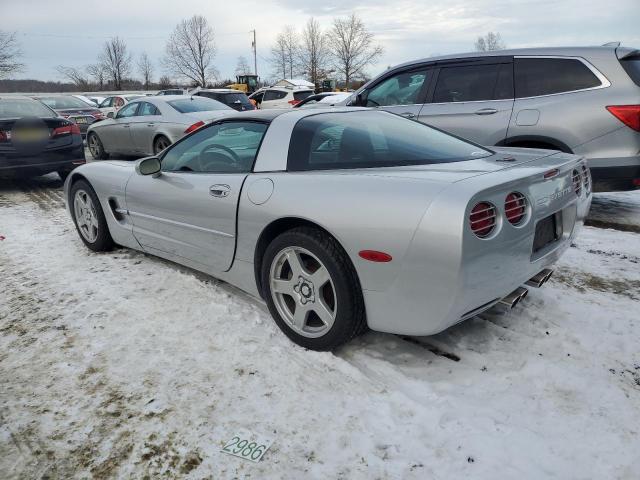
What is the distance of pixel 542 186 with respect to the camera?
2.43 m

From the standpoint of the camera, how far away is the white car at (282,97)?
18.1m

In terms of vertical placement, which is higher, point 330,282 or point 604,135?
point 604,135

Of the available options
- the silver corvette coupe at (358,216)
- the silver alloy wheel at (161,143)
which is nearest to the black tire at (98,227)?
the silver corvette coupe at (358,216)

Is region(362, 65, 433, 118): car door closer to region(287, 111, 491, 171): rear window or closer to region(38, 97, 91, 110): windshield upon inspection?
region(287, 111, 491, 171): rear window

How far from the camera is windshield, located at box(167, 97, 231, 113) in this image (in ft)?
28.3

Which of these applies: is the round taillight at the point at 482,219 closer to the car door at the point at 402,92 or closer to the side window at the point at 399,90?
the car door at the point at 402,92

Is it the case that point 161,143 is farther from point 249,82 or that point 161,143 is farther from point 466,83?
point 249,82

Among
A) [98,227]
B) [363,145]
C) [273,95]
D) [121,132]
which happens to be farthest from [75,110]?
[363,145]

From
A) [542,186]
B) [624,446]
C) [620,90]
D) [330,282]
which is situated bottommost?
[624,446]

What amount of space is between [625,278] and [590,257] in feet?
1.49

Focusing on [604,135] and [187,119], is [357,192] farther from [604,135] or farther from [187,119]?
[187,119]

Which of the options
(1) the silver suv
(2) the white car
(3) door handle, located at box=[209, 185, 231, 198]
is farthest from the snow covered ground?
(2) the white car

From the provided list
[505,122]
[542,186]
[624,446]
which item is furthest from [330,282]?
[505,122]

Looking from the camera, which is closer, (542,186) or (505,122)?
(542,186)
